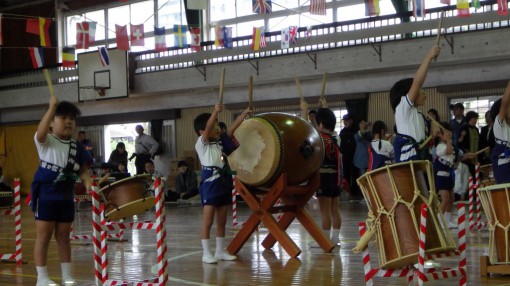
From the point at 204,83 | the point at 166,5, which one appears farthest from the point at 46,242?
the point at 166,5

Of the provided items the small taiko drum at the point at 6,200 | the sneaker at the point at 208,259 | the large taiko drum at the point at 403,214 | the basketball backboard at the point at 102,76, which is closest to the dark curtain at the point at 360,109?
the basketball backboard at the point at 102,76

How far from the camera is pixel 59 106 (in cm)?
659

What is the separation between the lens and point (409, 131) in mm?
6332

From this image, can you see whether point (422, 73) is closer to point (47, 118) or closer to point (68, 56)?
point (47, 118)

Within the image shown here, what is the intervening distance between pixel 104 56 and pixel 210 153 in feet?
48.5

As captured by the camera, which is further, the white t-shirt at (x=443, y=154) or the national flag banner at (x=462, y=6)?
the national flag banner at (x=462, y=6)

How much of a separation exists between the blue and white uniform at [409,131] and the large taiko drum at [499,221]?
27.4 inches

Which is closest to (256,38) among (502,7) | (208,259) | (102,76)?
(102,76)

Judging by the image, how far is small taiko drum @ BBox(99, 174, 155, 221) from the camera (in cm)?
984

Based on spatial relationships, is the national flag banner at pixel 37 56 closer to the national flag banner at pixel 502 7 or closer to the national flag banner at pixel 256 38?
the national flag banner at pixel 256 38

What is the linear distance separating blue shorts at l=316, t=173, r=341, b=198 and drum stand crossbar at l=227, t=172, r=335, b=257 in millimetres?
216

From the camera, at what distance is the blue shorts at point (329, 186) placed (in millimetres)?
8867

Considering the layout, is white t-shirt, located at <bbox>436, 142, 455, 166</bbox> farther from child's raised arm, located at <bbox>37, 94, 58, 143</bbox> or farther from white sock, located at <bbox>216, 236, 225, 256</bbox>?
child's raised arm, located at <bbox>37, 94, 58, 143</bbox>

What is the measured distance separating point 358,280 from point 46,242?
2669 millimetres
